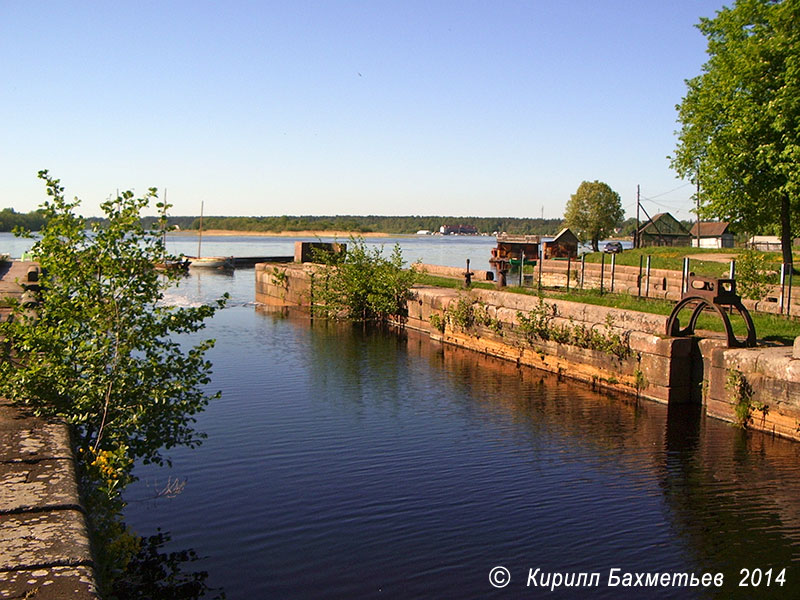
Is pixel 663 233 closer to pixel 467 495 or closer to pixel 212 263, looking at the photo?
pixel 212 263

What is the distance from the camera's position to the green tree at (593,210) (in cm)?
7925

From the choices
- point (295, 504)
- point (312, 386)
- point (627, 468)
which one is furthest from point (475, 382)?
point (295, 504)

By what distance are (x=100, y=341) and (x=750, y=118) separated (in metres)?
21.8

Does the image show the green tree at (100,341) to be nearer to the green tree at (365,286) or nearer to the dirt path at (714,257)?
the green tree at (365,286)

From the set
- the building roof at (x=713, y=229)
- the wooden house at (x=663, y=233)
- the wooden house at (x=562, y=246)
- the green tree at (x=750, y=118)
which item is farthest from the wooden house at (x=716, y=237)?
the green tree at (x=750, y=118)

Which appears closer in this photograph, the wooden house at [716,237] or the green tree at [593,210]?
the wooden house at [716,237]

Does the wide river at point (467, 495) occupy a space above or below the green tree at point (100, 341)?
below

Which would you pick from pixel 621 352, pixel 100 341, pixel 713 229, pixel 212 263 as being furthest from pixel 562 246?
pixel 100 341

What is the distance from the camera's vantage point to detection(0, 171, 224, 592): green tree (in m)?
7.00

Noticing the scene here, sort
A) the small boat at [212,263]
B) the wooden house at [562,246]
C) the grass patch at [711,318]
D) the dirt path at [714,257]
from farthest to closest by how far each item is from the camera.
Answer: the small boat at [212,263] < the wooden house at [562,246] < the dirt path at [714,257] < the grass patch at [711,318]

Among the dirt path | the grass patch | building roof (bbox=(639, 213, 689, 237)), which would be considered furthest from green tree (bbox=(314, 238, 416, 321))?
building roof (bbox=(639, 213, 689, 237))

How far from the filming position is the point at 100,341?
23.7ft

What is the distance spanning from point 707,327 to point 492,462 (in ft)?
22.0

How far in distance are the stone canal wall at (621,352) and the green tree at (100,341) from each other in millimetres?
8538
